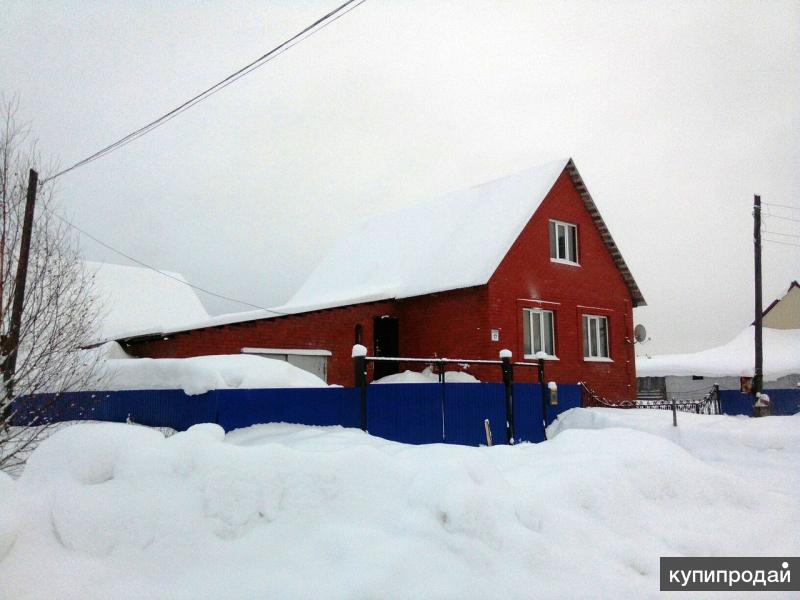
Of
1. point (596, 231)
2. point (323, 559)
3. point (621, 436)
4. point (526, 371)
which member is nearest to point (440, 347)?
point (526, 371)

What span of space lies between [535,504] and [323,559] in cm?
214

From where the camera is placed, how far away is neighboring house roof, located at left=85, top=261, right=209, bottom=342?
2492 centimetres

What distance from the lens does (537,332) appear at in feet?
62.3

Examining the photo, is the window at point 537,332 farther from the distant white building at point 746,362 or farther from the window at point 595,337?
the distant white building at point 746,362

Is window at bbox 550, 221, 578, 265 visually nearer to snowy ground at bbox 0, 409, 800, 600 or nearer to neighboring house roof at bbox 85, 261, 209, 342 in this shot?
neighboring house roof at bbox 85, 261, 209, 342

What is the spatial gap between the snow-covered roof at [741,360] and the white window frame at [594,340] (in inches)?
581

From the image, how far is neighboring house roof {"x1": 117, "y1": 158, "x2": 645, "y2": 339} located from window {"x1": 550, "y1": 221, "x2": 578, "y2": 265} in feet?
3.63

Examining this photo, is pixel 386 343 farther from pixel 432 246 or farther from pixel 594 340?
pixel 594 340

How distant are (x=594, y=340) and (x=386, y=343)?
693 cm

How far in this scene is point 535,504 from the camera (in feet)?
19.1

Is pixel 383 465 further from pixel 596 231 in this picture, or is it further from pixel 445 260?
pixel 596 231

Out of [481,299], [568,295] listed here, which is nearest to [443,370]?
[481,299]

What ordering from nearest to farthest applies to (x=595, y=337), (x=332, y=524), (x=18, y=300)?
(x=332, y=524)
(x=18, y=300)
(x=595, y=337)

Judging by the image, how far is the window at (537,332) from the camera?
1864cm
